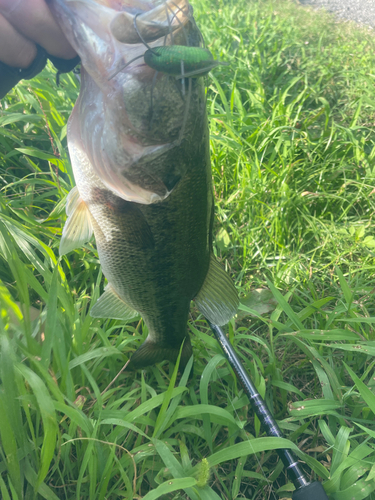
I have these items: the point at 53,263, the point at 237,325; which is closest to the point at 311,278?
the point at 237,325

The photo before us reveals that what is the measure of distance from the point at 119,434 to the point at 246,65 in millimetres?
3502

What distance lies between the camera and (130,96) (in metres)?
1.01

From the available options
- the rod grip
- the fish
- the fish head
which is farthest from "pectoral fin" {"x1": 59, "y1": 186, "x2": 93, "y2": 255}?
the rod grip

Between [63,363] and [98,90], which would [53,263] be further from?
[98,90]

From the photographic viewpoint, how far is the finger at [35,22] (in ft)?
3.28

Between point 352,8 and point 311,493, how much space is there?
6.39 m

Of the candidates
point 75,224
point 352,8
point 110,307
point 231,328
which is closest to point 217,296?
point 231,328

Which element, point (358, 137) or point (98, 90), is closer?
point (98, 90)

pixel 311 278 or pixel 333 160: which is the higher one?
pixel 333 160

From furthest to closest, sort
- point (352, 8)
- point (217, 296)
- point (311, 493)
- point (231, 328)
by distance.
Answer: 1. point (352, 8)
2. point (231, 328)
3. point (217, 296)
4. point (311, 493)

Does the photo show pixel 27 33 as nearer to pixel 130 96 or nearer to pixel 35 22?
pixel 35 22

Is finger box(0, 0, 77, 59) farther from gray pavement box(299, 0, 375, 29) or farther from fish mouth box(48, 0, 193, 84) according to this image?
gray pavement box(299, 0, 375, 29)

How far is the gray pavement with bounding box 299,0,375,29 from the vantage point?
4875 millimetres

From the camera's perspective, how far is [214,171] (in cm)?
269
